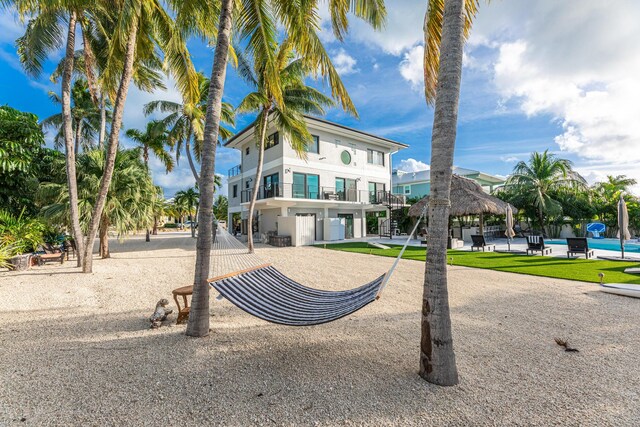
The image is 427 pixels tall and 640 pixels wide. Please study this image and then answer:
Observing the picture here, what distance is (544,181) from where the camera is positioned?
784 inches

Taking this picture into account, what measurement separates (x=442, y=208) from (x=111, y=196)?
11.9 metres

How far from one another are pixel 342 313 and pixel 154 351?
7.60ft

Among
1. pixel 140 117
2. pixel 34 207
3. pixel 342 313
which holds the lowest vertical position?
pixel 342 313

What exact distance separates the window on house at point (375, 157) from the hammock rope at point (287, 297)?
19.7m

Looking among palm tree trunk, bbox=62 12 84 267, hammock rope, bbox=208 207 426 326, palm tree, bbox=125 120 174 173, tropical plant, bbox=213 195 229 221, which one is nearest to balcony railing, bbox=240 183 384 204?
palm tree, bbox=125 120 174 173

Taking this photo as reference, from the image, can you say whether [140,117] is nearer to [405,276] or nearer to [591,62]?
[405,276]

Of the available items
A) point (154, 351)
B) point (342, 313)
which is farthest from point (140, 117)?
point (342, 313)

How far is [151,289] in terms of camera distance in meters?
6.38

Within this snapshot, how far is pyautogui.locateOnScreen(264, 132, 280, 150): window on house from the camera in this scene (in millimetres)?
18825

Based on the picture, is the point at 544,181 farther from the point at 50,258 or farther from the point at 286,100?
the point at 50,258

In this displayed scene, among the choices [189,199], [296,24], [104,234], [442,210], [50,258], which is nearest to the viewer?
[442,210]

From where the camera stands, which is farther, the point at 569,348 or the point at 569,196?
the point at 569,196

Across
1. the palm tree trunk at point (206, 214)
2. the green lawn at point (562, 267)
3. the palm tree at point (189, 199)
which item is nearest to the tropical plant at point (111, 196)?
the palm tree trunk at point (206, 214)

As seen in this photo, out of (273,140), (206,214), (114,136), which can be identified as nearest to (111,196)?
(114,136)
